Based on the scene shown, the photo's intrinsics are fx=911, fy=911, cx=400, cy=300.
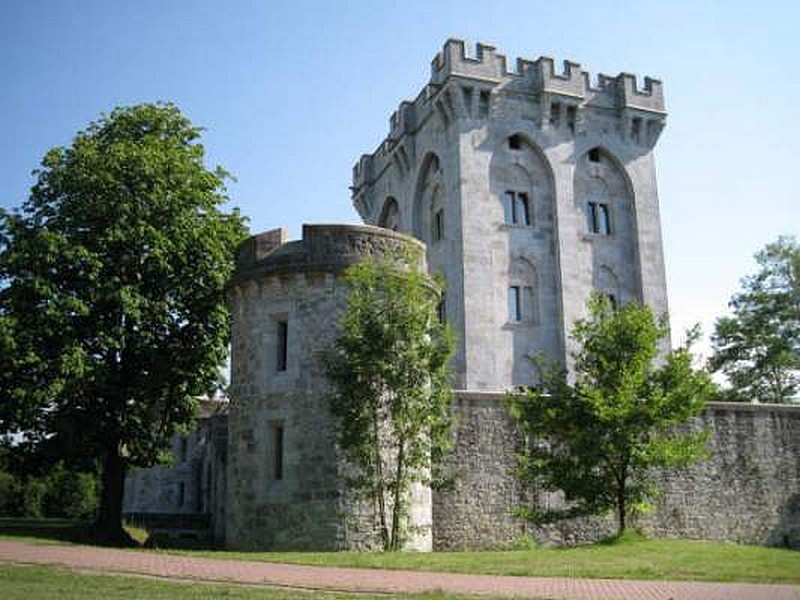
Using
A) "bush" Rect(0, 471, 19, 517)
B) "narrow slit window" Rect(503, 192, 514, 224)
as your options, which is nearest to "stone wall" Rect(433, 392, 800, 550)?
"narrow slit window" Rect(503, 192, 514, 224)

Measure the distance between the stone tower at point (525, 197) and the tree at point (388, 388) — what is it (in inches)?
710

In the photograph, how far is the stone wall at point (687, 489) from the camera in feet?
77.8

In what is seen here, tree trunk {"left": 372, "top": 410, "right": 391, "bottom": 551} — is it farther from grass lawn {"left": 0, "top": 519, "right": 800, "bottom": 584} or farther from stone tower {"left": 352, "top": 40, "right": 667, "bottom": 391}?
stone tower {"left": 352, "top": 40, "right": 667, "bottom": 391}

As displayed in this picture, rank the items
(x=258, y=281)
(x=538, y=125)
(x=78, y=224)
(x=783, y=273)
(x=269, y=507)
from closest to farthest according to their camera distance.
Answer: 1. (x=269, y=507)
2. (x=258, y=281)
3. (x=78, y=224)
4. (x=538, y=125)
5. (x=783, y=273)

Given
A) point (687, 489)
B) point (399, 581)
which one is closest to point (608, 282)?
point (687, 489)

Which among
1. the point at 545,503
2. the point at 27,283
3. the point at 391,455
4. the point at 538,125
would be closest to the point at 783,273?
the point at 538,125

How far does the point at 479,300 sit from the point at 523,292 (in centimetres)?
292

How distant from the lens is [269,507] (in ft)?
64.8

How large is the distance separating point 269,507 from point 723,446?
14205 mm

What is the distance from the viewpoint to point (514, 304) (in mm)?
40844

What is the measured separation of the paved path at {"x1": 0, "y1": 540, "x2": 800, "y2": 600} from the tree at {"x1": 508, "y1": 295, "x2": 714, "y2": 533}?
8.00m

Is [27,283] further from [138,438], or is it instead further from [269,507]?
[269,507]

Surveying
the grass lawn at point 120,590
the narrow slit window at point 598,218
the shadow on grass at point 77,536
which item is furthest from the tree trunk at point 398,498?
the narrow slit window at point 598,218

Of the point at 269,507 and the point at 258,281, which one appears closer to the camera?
the point at 269,507
